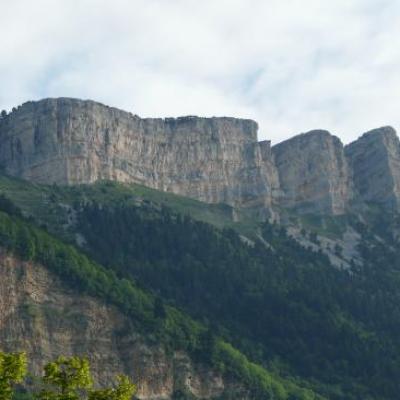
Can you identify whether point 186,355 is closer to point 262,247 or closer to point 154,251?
point 154,251

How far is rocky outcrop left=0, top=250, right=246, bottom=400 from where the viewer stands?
111m

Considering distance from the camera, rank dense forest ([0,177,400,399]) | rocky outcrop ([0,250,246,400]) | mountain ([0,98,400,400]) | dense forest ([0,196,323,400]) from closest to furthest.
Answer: rocky outcrop ([0,250,246,400]), mountain ([0,98,400,400]), dense forest ([0,196,323,400]), dense forest ([0,177,400,399])

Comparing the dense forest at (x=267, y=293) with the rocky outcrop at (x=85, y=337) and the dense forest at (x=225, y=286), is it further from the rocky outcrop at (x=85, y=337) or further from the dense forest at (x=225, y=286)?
the rocky outcrop at (x=85, y=337)

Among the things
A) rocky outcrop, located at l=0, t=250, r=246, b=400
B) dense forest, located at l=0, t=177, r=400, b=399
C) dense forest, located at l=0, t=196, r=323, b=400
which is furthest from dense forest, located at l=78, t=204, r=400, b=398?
rocky outcrop, located at l=0, t=250, r=246, b=400

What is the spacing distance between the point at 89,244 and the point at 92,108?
1725 inches

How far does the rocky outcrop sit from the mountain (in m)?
0.16

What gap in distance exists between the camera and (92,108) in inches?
7456

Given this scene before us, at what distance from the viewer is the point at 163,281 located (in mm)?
149500

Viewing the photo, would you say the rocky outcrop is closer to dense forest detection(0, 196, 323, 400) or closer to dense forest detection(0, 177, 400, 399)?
dense forest detection(0, 196, 323, 400)

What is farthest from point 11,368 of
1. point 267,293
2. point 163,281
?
point 267,293

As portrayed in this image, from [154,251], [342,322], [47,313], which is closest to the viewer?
[47,313]

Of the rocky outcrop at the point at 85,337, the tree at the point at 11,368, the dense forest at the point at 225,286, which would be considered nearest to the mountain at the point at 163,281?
the rocky outcrop at the point at 85,337

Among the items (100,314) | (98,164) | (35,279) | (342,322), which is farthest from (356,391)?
(98,164)

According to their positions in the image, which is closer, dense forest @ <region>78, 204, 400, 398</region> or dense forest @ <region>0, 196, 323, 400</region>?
dense forest @ <region>0, 196, 323, 400</region>
